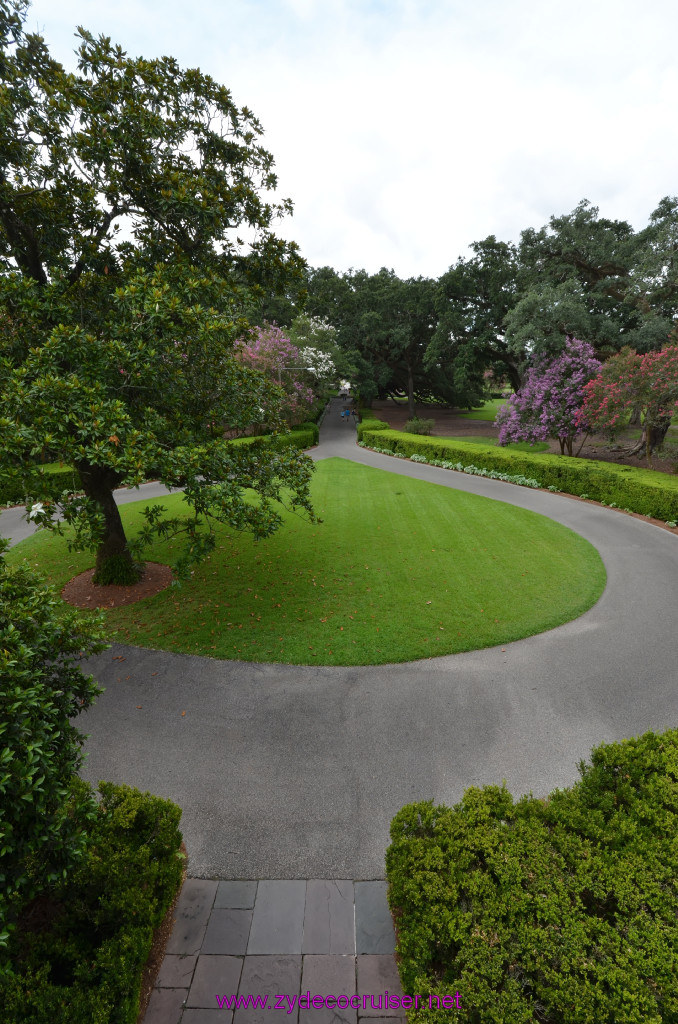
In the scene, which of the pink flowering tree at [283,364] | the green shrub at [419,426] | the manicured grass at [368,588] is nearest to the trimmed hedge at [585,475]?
the manicured grass at [368,588]

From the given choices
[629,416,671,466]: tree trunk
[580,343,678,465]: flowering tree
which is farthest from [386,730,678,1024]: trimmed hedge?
[629,416,671,466]: tree trunk

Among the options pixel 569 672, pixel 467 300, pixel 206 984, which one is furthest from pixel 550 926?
pixel 467 300

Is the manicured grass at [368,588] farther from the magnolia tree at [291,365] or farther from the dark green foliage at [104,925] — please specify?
the magnolia tree at [291,365]

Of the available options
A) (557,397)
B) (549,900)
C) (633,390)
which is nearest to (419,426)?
(557,397)

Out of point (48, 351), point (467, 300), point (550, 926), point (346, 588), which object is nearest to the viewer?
point (550, 926)

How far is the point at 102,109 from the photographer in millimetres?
7027

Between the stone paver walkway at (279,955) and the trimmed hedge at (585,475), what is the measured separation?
49.1 feet

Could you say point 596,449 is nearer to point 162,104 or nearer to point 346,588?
point 346,588

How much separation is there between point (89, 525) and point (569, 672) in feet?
26.3

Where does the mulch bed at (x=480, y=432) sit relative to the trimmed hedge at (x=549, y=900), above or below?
above

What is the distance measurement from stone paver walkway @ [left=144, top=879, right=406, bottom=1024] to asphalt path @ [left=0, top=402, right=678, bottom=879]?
0.20 metres

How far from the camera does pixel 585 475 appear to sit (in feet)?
55.5

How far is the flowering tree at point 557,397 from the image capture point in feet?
71.9

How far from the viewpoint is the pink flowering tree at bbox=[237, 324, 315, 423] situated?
91.4 ft
